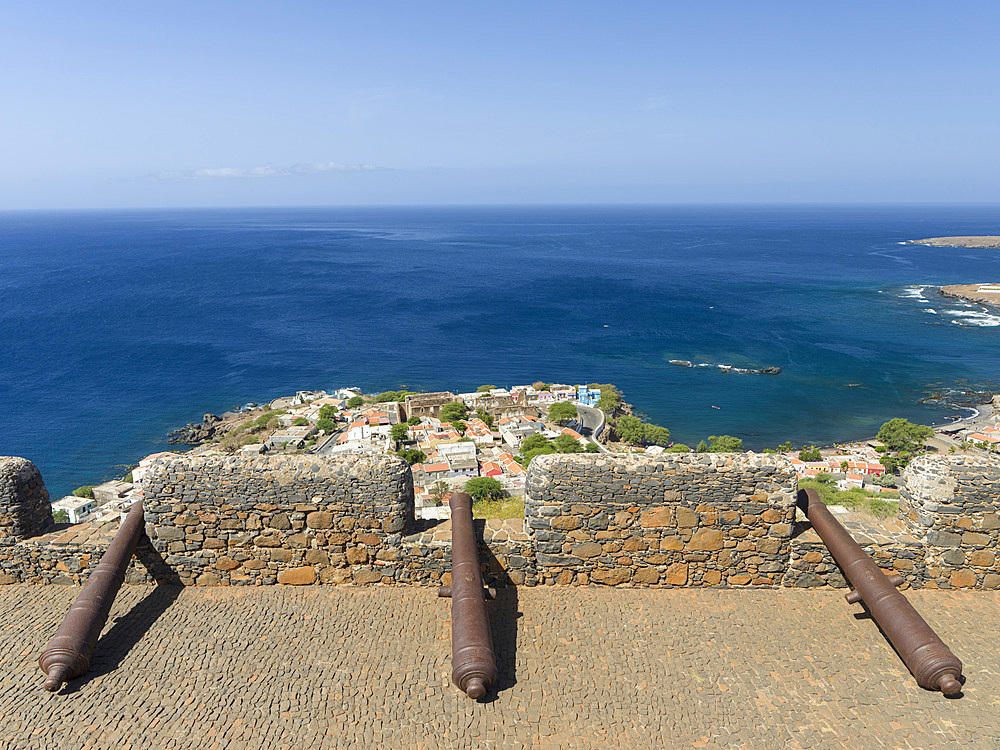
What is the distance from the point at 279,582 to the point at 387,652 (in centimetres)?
198

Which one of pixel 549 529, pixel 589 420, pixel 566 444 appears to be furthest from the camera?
pixel 589 420

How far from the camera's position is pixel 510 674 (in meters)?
6.43

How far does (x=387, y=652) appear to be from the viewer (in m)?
6.73

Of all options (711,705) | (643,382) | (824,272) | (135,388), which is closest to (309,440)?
(135,388)

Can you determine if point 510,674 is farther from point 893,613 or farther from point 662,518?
point 893,613

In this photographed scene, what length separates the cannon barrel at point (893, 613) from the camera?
6059 millimetres

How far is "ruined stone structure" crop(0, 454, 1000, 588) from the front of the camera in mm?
7570

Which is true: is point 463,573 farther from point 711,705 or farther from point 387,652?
point 711,705

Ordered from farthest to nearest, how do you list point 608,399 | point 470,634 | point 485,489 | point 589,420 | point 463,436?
point 608,399 < point 589,420 < point 463,436 < point 485,489 < point 470,634

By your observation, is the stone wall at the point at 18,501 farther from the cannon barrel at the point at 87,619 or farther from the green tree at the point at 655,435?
the green tree at the point at 655,435

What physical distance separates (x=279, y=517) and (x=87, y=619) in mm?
2146

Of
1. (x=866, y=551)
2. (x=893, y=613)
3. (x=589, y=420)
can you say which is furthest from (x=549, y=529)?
(x=589, y=420)

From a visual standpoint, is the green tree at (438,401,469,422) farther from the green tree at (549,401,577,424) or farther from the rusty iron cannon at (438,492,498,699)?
the rusty iron cannon at (438,492,498,699)

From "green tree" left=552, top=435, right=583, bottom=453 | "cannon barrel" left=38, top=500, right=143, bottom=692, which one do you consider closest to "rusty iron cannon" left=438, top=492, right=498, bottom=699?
"cannon barrel" left=38, top=500, right=143, bottom=692
